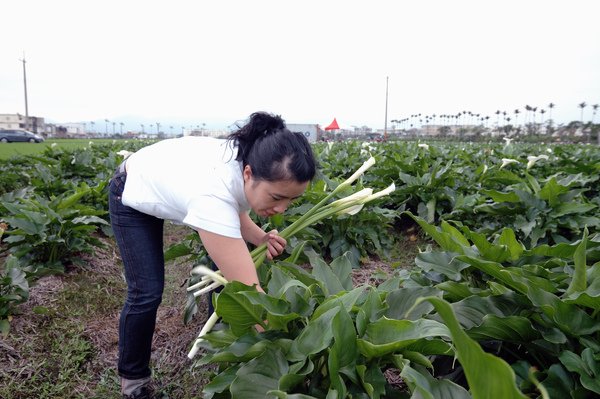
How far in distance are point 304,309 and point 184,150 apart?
0.93m

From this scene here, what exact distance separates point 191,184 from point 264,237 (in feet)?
1.86

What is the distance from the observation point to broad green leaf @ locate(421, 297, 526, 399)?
74 centimetres

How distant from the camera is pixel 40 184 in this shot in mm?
5449

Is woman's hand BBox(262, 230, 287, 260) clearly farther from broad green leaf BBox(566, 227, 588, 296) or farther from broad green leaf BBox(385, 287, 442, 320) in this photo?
broad green leaf BBox(566, 227, 588, 296)

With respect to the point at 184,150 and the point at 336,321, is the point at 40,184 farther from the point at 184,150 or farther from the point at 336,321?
the point at 336,321

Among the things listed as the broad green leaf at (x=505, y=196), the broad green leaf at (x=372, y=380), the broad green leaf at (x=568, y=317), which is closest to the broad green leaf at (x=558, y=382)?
the broad green leaf at (x=568, y=317)

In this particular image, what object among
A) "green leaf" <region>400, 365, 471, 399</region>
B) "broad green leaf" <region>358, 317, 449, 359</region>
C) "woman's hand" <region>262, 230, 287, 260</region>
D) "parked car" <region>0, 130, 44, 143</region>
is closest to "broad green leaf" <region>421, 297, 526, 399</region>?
"green leaf" <region>400, 365, 471, 399</region>

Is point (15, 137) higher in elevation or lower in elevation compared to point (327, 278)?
higher

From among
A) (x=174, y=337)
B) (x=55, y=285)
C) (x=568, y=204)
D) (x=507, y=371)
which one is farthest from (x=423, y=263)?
(x=55, y=285)

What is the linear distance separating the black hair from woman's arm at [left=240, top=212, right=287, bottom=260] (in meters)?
0.43

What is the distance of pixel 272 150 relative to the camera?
5.68ft

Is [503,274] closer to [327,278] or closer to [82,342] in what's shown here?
[327,278]

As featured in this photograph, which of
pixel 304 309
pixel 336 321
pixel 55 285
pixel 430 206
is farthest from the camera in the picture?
pixel 430 206

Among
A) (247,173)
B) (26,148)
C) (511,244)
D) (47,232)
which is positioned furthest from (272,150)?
(26,148)
